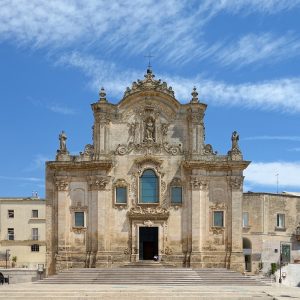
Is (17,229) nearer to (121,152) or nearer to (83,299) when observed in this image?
(121,152)

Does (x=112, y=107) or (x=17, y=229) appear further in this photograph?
(x=17, y=229)

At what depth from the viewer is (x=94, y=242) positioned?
151ft

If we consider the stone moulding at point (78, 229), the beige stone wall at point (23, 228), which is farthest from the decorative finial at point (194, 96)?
the beige stone wall at point (23, 228)

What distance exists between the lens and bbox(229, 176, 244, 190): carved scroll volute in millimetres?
46500

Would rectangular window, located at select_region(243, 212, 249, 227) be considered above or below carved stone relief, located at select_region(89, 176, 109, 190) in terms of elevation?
below

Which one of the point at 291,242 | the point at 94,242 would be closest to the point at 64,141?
the point at 94,242

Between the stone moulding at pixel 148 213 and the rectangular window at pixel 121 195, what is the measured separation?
0.81 meters

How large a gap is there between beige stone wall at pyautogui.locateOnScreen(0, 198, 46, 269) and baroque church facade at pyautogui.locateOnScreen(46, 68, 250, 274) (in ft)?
74.5

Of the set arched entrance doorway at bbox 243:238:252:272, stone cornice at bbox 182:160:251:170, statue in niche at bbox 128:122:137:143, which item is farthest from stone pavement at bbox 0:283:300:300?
arched entrance doorway at bbox 243:238:252:272

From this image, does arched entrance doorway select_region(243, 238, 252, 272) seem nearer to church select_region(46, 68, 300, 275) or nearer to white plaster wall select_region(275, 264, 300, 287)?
white plaster wall select_region(275, 264, 300, 287)

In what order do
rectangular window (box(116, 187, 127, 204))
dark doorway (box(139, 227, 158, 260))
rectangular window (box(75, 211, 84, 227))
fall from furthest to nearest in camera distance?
rectangular window (box(75, 211, 84, 227)), rectangular window (box(116, 187, 127, 204)), dark doorway (box(139, 227, 158, 260))

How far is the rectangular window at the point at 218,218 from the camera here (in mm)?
46469

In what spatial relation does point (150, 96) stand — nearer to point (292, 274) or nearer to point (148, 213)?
point (148, 213)

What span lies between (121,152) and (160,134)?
2830 millimetres
